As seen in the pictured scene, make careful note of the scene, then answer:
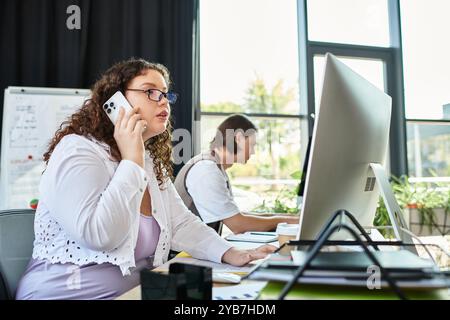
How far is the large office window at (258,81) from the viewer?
3291mm

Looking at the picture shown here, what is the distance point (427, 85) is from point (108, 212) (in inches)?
145

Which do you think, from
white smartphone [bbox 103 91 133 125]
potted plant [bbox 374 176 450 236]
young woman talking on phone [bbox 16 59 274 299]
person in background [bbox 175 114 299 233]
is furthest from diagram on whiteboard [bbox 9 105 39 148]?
potted plant [bbox 374 176 450 236]

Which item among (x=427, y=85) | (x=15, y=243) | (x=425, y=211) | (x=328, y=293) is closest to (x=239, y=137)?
(x=15, y=243)

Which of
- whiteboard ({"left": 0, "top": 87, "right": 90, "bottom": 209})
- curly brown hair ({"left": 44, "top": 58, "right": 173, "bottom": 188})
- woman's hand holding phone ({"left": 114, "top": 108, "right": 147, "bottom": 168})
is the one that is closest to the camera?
woman's hand holding phone ({"left": 114, "top": 108, "right": 147, "bottom": 168})

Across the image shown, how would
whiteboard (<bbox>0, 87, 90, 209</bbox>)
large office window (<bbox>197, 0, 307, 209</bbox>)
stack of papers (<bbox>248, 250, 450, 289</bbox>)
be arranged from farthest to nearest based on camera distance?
large office window (<bbox>197, 0, 307, 209</bbox>) → whiteboard (<bbox>0, 87, 90, 209</bbox>) → stack of papers (<bbox>248, 250, 450, 289</bbox>)

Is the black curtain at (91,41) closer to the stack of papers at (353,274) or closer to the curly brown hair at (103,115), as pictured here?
the curly brown hair at (103,115)

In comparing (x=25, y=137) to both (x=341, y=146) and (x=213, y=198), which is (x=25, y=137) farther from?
(x=341, y=146)

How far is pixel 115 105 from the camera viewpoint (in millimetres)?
1220

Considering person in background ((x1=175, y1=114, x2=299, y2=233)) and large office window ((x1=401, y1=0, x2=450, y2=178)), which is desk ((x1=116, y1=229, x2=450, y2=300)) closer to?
person in background ((x1=175, y1=114, x2=299, y2=233))

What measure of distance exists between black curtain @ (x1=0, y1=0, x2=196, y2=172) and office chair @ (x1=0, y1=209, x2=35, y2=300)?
6.03 ft

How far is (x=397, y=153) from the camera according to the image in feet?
11.9

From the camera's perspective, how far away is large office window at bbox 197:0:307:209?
10.8ft

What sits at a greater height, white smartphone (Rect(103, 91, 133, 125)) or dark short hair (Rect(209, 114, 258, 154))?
dark short hair (Rect(209, 114, 258, 154))

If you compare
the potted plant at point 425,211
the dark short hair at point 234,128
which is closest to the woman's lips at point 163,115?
the dark short hair at point 234,128
